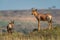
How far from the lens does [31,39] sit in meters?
19.7

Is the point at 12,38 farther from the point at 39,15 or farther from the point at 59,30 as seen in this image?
the point at 39,15

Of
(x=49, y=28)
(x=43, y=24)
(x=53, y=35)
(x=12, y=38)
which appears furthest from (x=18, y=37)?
(x=43, y=24)

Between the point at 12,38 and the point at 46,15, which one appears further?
the point at 46,15

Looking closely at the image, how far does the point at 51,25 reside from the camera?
24625mm

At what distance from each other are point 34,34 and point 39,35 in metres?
0.69

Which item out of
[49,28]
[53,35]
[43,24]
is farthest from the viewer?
[43,24]

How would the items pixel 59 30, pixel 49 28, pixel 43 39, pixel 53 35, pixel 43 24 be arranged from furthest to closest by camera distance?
pixel 43 24
pixel 49 28
pixel 59 30
pixel 53 35
pixel 43 39

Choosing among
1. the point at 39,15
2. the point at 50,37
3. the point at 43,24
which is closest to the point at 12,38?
the point at 50,37

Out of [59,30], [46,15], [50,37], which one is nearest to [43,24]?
[46,15]

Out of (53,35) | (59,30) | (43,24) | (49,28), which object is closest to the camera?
(53,35)

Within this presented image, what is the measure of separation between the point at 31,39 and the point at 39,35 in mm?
1868

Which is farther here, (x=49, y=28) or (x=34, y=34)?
(x=49, y=28)

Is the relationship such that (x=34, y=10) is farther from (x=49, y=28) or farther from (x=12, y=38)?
(x=12, y=38)

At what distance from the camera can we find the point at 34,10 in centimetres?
2445
